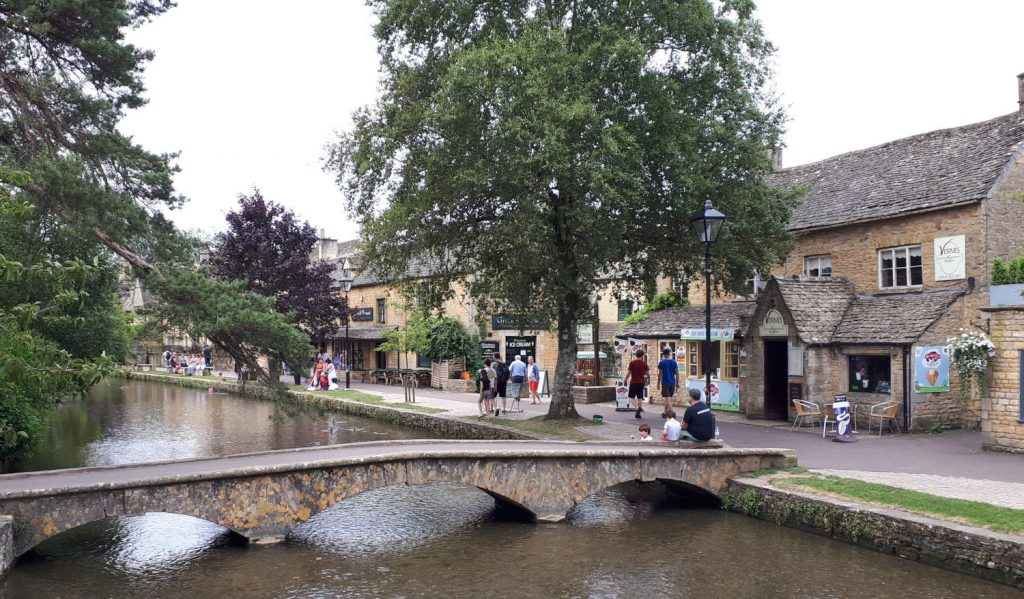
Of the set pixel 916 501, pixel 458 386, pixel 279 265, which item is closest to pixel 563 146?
pixel 916 501

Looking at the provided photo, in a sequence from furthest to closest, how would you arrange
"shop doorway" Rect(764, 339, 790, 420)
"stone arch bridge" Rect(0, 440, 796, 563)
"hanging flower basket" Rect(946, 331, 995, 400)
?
"shop doorway" Rect(764, 339, 790, 420) < "hanging flower basket" Rect(946, 331, 995, 400) < "stone arch bridge" Rect(0, 440, 796, 563)

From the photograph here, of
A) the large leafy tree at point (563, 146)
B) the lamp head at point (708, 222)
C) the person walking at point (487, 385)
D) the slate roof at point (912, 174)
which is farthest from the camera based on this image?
the person walking at point (487, 385)

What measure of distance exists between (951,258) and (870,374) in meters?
3.58

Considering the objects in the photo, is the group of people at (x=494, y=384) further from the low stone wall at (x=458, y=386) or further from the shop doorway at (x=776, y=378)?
the low stone wall at (x=458, y=386)

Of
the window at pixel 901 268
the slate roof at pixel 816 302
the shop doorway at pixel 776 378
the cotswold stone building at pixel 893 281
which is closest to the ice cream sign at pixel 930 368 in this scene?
the cotswold stone building at pixel 893 281

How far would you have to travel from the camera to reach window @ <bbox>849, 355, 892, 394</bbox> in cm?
1991

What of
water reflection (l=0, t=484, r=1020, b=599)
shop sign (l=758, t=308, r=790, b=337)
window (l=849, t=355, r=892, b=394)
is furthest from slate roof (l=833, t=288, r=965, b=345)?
water reflection (l=0, t=484, r=1020, b=599)

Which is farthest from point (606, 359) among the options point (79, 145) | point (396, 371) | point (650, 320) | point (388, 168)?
point (79, 145)

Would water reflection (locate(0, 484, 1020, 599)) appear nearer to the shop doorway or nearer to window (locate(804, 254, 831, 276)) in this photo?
the shop doorway

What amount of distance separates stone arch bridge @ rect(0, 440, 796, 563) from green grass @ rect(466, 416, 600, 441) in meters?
3.72

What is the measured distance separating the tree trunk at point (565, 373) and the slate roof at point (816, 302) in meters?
5.72

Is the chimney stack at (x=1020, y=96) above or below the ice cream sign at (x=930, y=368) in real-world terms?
above

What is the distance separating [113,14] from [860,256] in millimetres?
19592

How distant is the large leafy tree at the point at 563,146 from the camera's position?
17609 mm
